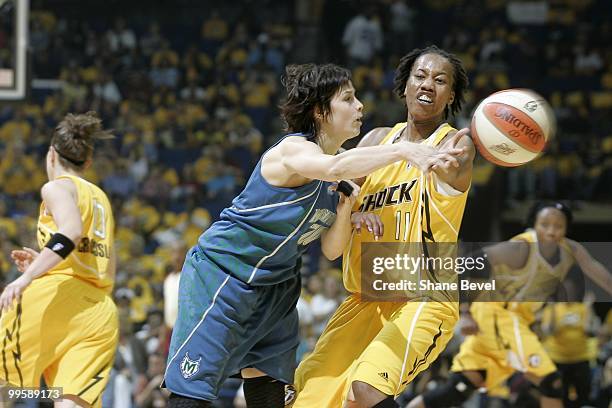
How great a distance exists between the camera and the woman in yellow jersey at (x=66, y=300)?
534 cm

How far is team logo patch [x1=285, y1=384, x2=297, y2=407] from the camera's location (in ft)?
15.5

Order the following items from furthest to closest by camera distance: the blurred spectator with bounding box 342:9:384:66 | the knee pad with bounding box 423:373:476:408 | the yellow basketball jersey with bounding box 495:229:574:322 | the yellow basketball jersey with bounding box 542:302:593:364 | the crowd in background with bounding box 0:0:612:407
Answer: the blurred spectator with bounding box 342:9:384:66, the crowd in background with bounding box 0:0:612:407, the yellow basketball jersey with bounding box 542:302:593:364, the knee pad with bounding box 423:373:476:408, the yellow basketball jersey with bounding box 495:229:574:322

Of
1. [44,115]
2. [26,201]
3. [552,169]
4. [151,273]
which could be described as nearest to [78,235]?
[151,273]

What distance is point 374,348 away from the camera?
445 cm

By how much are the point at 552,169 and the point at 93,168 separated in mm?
5983

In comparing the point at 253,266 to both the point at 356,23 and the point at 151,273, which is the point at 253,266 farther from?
the point at 356,23

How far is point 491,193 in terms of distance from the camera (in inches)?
490

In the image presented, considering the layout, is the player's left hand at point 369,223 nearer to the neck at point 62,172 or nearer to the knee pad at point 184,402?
the knee pad at point 184,402

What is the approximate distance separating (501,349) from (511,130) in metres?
3.28

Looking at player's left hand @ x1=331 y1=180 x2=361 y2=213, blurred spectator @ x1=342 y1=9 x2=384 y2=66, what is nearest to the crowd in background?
blurred spectator @ x1=342 y1=9 x2=384 y2=66

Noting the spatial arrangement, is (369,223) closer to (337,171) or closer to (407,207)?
(407,207)

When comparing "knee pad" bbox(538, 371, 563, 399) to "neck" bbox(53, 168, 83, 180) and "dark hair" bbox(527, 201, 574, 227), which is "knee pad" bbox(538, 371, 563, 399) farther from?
"neck" bbox(53, 168, 83, 180)

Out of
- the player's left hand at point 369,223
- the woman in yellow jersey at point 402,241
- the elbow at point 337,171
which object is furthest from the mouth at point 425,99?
the elbow at point 337,171

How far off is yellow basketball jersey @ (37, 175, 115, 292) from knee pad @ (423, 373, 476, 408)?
2765mm
